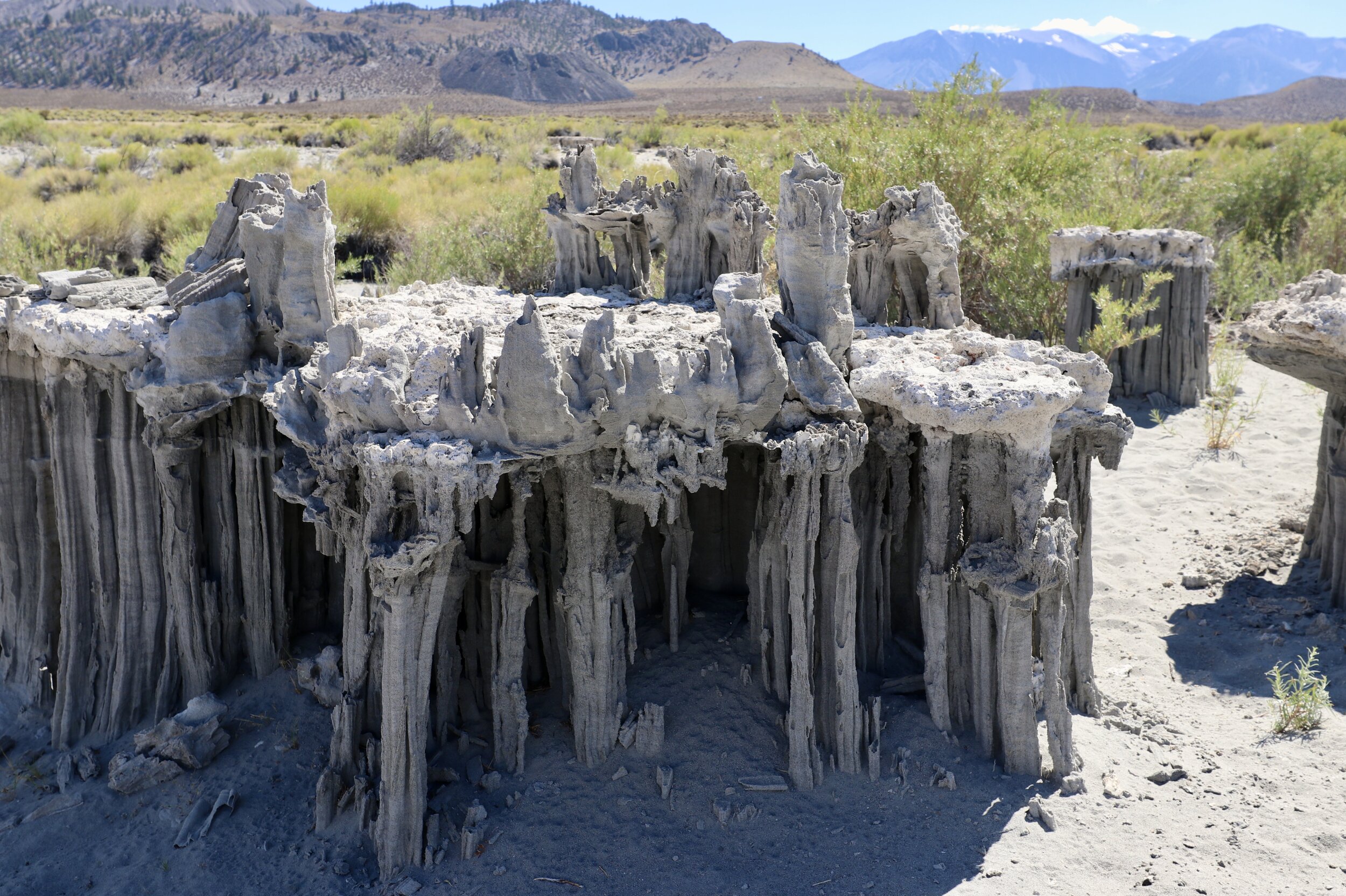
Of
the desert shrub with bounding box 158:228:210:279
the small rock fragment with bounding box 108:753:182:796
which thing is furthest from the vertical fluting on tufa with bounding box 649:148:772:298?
the desert shrub with bounding box 158:228:210:279

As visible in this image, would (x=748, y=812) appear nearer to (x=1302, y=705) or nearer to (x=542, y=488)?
(x=542, y=488)

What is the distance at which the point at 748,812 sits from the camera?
411 centimetres

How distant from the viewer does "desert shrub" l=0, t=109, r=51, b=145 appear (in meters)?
23.1

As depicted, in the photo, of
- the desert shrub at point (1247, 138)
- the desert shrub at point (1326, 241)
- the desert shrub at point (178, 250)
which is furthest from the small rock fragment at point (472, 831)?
the desert shrub at point (1247, 138)

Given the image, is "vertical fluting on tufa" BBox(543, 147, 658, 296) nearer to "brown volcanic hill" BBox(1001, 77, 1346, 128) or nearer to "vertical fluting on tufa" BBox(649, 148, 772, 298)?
"vertical fluting on tufa" BBox(649, 148, 772, 298)

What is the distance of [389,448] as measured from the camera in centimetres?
370

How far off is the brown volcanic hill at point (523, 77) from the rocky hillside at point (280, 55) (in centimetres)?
12

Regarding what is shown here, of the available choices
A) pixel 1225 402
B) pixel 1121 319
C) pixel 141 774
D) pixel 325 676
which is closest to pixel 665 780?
pixel 325 676

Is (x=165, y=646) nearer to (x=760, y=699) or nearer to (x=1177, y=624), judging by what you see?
(x=760, y=699)

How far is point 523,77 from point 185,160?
151ft

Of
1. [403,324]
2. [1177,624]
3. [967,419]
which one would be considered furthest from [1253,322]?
[403,324]

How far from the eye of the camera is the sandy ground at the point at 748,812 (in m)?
3.89

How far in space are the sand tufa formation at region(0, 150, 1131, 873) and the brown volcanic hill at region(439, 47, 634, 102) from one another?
190 feet

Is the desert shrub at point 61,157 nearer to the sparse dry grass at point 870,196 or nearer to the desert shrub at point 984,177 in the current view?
the sparse dry grass at point 870,196
